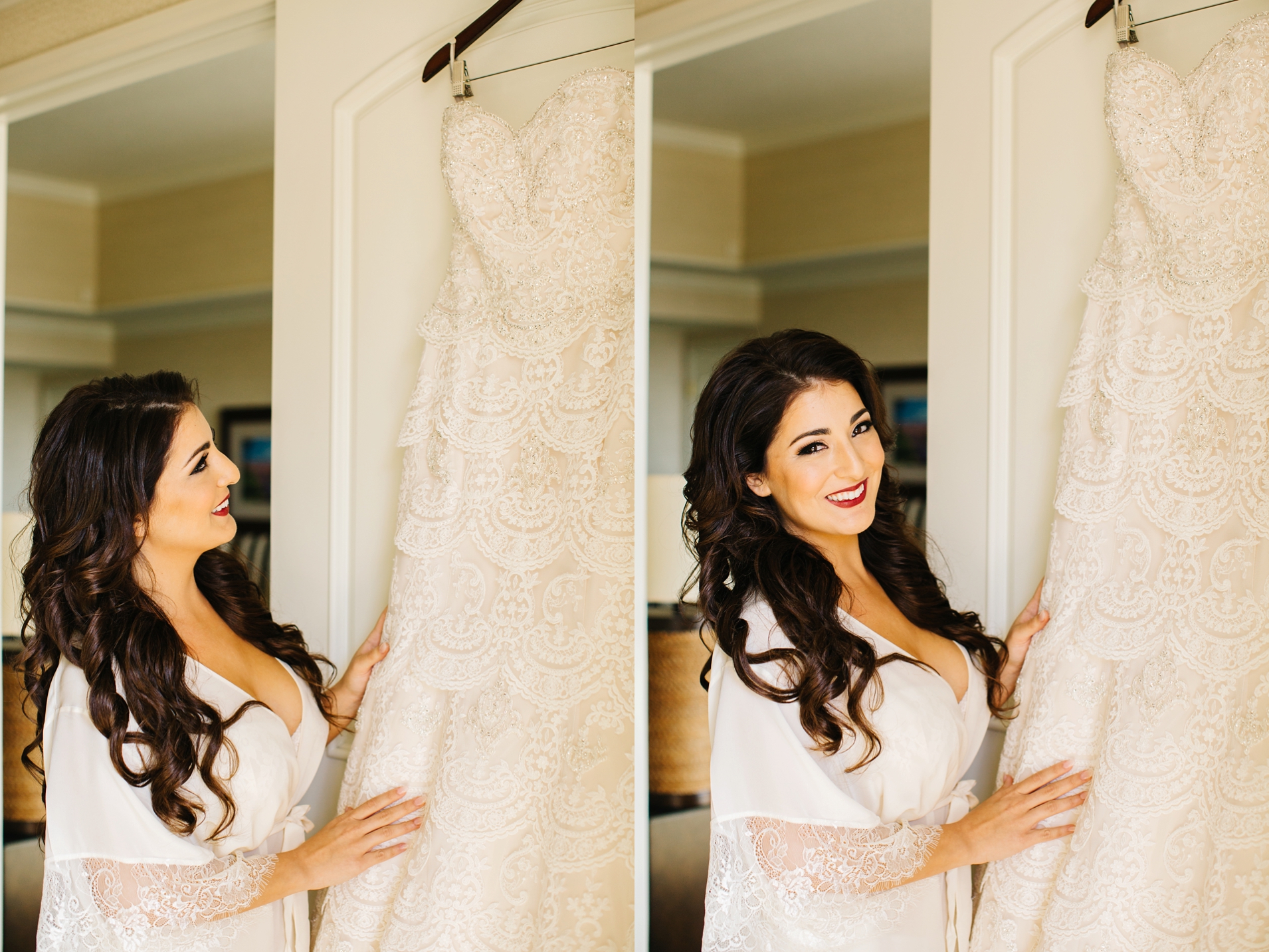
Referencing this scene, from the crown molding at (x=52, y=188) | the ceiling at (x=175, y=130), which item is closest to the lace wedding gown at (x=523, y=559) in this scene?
the ceiling at (x=175, y=130)

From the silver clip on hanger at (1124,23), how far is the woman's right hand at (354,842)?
1.18m

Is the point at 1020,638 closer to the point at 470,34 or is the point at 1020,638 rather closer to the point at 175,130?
the point at 470,34

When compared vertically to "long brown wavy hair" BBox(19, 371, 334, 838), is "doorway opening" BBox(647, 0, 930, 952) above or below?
above

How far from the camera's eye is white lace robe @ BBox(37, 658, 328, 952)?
1369 mm

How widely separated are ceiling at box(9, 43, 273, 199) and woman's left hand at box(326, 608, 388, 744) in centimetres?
72

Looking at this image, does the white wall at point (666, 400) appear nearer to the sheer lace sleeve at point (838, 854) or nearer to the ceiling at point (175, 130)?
the sheer lace sleeve at point (838, 854)

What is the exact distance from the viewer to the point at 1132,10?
2.83 ft

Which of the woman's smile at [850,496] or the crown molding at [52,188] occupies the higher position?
the crown molding at [52,188]

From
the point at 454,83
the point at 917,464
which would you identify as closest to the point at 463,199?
the point at 454,83

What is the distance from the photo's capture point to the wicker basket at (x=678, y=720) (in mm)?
1184

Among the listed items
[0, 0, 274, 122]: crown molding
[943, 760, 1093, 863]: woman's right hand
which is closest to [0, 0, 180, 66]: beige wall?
[0, 0, 274, 122]: crown molding

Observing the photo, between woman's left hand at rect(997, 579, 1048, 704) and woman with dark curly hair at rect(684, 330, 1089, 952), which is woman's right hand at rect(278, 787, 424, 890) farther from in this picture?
woman's left hand at rect(997, 579, 1048, 704)

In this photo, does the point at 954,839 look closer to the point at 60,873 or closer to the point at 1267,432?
the point at 1267,432

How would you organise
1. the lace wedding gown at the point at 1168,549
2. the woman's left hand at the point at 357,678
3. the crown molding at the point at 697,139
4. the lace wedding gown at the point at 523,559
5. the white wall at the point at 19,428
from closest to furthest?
the lace wedding gown at the point at 1168,549
the crown molding at the point at 697,139
the lace wedding gown at the point at 523,559
the woman's left hand at the point at 357,678
the white wall at the point at 19,428
